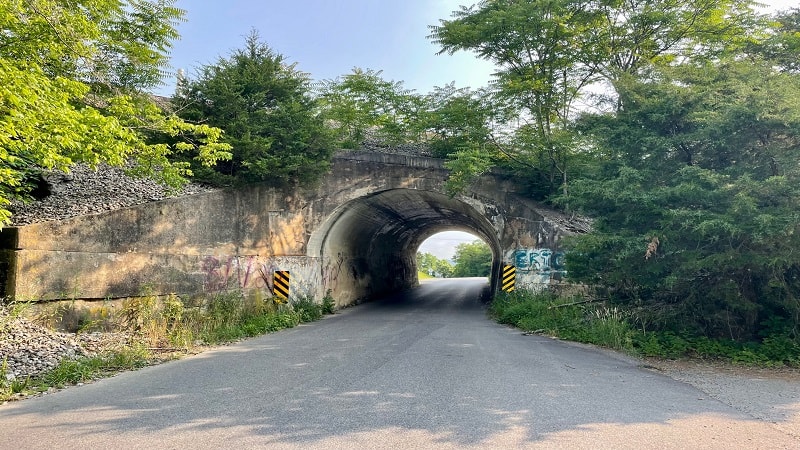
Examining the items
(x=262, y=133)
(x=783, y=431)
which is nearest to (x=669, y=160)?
(x=783, y=431)

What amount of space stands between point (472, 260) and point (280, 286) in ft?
142

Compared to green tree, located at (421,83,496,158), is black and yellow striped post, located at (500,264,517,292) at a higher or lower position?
lower

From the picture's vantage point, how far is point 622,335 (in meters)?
8.19

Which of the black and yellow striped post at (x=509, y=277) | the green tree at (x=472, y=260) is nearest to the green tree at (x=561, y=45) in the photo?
the black and yellow striped post at (x=509, y=277)

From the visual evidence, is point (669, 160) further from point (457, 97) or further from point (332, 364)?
point (457, 97)

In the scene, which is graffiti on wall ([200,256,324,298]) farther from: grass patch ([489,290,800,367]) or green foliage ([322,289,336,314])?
grass patch ([489,290,800,367])

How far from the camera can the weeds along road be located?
367cm

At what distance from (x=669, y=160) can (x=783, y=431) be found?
199 inches

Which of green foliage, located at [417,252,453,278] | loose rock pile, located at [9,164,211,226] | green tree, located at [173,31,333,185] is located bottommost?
green foliage, located at [417,252,453,278]

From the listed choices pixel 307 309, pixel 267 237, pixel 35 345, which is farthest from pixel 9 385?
pixel 267 237

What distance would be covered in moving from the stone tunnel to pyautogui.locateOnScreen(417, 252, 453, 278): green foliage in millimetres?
44207

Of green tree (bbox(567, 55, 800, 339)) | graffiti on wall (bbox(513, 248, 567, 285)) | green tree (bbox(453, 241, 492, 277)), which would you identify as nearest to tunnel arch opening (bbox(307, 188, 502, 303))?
graffiti on wall (bbox(513, 248, 567, 285))

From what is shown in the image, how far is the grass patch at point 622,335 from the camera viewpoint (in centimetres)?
692

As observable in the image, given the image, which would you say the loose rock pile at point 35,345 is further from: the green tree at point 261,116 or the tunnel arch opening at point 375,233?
the tunnel arch opening at point 375,233
